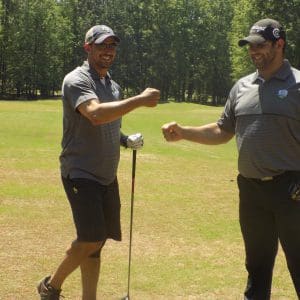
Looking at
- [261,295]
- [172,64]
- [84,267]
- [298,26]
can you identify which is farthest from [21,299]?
[172,64]

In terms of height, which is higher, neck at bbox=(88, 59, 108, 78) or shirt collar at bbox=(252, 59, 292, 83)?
shirt collar at bbox=(252, 59, 292, 83)

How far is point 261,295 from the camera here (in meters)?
4.98

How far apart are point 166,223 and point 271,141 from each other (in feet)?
15.2

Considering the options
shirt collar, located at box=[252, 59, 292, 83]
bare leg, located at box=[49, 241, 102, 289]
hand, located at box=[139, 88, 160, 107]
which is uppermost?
shirt collar, located at box=[252, 59, 292, 83]

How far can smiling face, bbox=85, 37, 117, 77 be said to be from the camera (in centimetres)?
483

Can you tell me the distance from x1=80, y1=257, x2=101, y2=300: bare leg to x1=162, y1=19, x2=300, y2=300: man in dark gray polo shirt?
1490 mm

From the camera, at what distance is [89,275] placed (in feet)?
16.8

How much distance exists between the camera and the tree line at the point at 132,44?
6912 centimetres

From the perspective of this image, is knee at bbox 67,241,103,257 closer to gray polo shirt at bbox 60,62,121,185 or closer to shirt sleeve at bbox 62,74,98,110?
gray polo shirt at bbox 60,62,121,185

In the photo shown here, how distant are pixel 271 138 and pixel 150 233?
4.09 meters

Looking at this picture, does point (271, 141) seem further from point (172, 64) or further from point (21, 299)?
point (172, 64)

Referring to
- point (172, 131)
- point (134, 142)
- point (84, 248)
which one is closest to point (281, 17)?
point (134, 142)

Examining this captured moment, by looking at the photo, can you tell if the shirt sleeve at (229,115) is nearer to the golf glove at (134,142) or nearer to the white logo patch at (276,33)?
the white logo patch at (276,33)

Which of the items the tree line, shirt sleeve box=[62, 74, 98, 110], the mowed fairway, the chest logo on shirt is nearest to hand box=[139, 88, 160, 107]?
shirt sleeve box=[62, 74, 98, 110]
